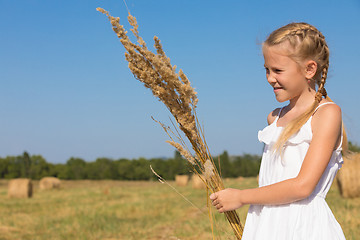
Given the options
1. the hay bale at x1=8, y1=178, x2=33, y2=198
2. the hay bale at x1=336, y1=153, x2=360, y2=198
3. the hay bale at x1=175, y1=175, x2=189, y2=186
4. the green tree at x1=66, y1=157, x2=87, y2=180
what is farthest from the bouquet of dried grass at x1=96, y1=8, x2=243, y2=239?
the green tree at x1=66, y1=157, x2=87, y2=180

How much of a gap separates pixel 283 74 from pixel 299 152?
0.37m

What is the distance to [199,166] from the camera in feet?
6.88

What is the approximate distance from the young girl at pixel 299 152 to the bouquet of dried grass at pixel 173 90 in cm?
23

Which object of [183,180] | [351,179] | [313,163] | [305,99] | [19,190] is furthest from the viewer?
[183,180]

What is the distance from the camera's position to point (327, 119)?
5.59 ft

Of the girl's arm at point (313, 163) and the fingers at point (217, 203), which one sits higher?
the girl's arm at point (313, 163)

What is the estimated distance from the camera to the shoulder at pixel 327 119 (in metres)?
1.69

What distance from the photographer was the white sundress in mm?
1730

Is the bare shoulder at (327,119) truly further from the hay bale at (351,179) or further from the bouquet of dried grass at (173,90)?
the hay bale at (351,179)

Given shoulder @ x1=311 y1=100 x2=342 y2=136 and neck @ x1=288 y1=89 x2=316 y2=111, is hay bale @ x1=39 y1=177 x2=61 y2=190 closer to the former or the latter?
neck @ x1=288 y1=89 x2=316 y2=111

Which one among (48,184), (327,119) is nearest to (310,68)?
(327,119)

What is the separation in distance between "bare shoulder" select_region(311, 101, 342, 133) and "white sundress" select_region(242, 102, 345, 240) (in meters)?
0.04

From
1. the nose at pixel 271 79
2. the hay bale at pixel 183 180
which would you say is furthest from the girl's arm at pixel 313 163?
the hay bale at pixel 183 180

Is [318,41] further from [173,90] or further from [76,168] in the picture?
[76,168]
